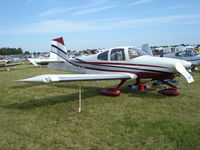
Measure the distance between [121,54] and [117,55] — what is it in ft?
0.56

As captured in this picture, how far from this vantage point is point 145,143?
342 centimetres

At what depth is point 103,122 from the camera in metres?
4.50

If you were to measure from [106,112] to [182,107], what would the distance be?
2226 mm

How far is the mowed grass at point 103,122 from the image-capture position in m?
3.50

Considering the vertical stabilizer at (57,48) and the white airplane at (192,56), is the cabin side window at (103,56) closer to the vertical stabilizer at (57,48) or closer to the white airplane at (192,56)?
the vertical stabilizer at (57,48)

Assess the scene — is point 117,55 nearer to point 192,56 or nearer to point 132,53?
point 132,53

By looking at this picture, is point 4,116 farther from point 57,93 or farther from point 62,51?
point 62,51

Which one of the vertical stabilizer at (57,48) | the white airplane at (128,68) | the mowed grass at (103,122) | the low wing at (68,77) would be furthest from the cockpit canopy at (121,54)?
the vertical stabilizer at (57,48)

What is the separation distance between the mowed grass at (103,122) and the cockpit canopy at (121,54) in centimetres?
147

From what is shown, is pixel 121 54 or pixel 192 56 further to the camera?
pixel 192 56

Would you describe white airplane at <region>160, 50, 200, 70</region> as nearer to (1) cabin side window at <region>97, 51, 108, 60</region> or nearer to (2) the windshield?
(2) the windshield

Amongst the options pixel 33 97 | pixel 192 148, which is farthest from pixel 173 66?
pixel 33 97

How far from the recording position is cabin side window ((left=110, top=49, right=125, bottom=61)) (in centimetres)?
715

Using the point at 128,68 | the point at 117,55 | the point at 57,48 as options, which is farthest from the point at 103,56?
the point at 57,48
